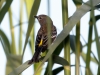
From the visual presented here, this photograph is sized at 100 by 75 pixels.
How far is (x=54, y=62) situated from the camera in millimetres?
1728

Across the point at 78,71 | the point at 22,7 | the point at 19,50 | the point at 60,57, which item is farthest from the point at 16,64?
the point at 22,7

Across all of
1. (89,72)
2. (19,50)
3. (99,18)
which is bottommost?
(89,72)

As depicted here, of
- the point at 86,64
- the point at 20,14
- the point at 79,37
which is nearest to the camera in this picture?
the point at 86,64

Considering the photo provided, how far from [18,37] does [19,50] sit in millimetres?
87

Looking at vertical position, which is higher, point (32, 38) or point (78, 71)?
point (32, 38)

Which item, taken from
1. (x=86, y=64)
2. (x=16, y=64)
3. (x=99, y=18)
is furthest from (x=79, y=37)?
(x=16, y=64)

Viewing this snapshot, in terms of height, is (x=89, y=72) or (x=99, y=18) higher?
(x=99, y=18)

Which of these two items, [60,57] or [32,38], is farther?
[32,38]

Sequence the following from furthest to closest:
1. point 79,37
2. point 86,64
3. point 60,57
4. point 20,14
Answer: point 20,14
point 79,37
point 60,57
point 86,64

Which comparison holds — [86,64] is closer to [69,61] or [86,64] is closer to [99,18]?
[69,61]

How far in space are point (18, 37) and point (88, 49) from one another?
518 millimetres

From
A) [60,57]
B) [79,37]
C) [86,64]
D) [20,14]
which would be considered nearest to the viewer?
[86,64]

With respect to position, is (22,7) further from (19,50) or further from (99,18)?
(99,18)

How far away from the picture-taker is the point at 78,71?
1.62 metres
